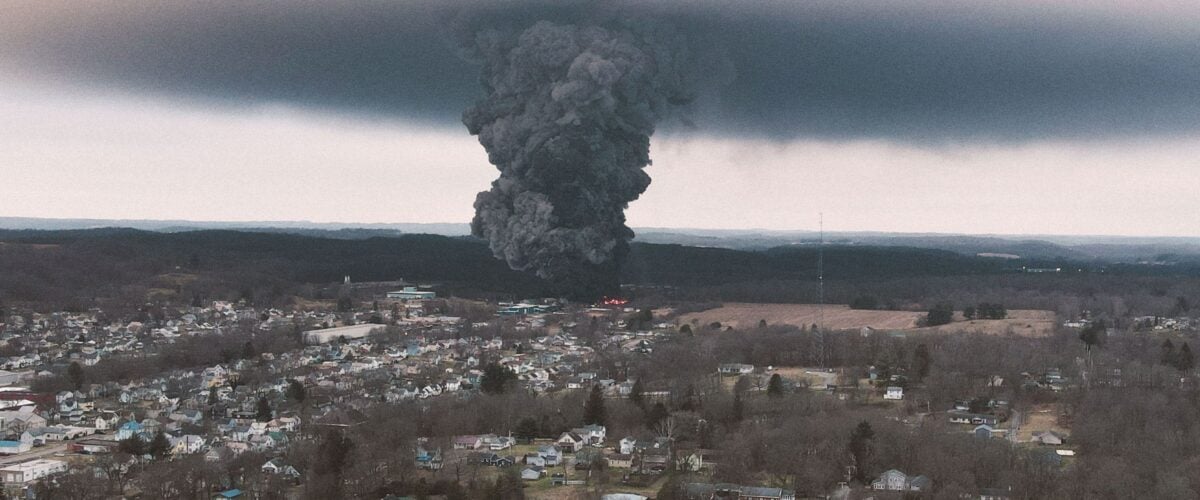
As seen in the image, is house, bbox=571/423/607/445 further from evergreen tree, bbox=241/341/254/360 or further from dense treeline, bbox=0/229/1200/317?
dense treeline, bbox=0/229/1200/317

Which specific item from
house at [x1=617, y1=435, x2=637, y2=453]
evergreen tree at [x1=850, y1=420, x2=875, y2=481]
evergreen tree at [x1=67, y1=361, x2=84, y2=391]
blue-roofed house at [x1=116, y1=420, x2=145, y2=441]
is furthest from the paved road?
evergreen tree at [x1=850, y1=420, x2=875, y2=481]

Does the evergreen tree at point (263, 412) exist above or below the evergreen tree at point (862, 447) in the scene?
below

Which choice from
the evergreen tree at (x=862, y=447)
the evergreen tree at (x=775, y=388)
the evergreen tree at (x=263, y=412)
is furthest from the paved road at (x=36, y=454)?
the evergreen tree at (x=862, y=447)

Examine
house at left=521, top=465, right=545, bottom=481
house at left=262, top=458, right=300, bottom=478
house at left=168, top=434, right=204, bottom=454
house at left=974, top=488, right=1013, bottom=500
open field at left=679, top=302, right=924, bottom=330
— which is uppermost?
open field at left=679, top=302, right=924, bottom=330

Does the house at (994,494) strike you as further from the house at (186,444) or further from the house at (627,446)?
the house at (186,444)

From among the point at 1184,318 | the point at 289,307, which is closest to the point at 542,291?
the point at 289,307

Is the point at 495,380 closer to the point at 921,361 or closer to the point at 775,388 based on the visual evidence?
the point at 775,388
